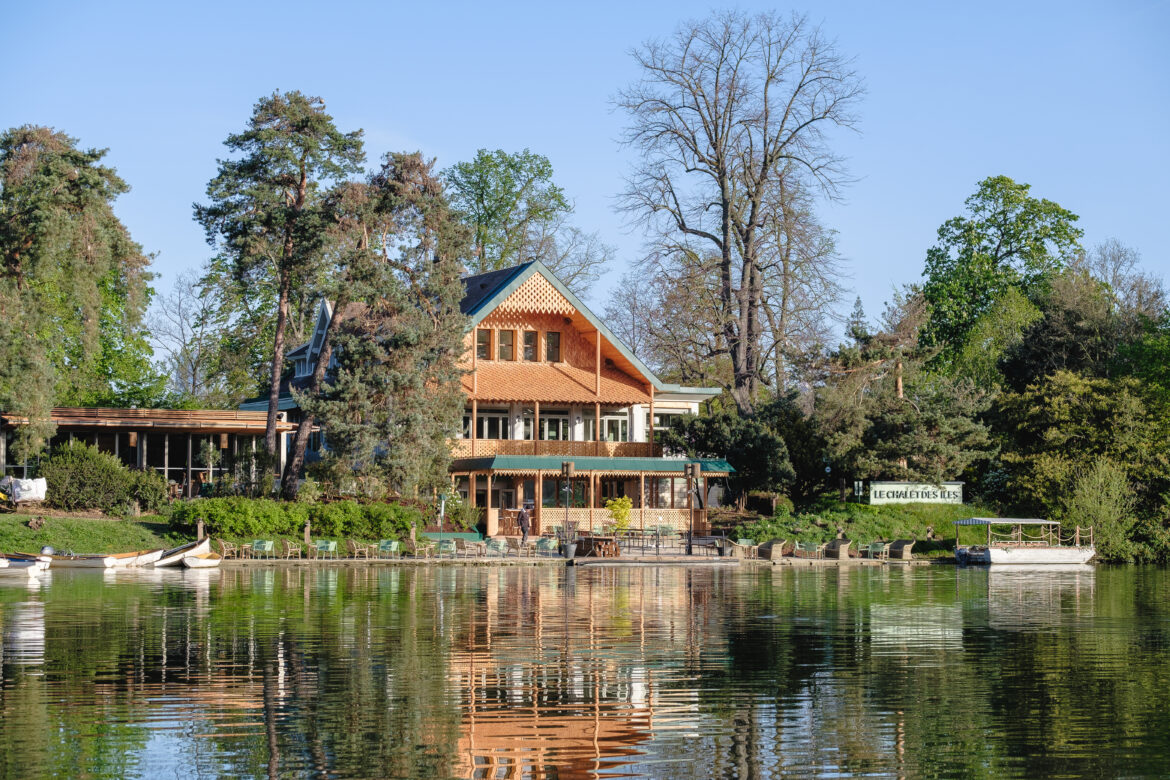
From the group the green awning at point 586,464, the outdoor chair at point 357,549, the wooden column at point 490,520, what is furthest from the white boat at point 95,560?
the green awning at point 586,464

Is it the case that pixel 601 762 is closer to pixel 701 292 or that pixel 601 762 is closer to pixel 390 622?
pixel 390 622

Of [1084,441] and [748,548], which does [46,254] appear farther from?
[1084,441]

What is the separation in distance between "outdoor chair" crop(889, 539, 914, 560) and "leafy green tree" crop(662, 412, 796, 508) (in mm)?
6371

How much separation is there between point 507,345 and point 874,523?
1626cm

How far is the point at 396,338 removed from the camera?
43.8 meters

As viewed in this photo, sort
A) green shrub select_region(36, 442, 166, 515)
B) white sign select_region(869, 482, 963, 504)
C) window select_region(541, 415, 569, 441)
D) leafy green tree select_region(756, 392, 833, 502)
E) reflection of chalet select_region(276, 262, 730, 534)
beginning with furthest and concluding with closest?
window select_region(541, 415, 569, 441), leafy green tree select_region(756, 392, 833, 502), reflection of chalet select_region(276, 262, 730, 534), white sign select_region(869, 482, 963, 504), green shrub select_region(36, 442, 166, 515)

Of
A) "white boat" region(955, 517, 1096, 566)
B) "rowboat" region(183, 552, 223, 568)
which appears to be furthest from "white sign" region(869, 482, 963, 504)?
"rowboat" region(183, 552, 223, 568)

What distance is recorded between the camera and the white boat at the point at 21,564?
107 ft

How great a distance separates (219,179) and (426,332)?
32.1 ft

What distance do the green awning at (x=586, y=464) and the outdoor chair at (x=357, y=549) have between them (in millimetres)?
8641

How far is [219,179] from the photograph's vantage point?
154 feet

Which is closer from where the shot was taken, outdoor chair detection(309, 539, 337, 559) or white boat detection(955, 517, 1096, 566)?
outdoor chair detection(309, 539, 337, 559)

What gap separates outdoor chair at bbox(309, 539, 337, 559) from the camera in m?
39.1

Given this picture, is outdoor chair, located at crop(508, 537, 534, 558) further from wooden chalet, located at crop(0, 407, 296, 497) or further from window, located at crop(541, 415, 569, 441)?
wooden chalet, located at crop(0, 407, 296, 497)
